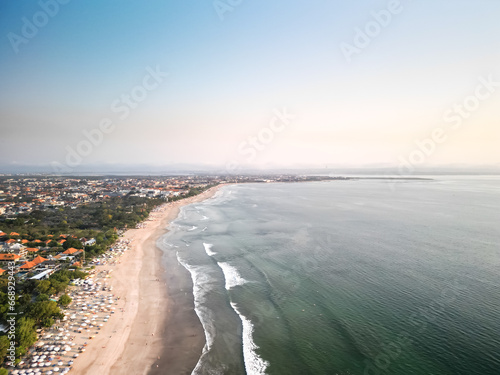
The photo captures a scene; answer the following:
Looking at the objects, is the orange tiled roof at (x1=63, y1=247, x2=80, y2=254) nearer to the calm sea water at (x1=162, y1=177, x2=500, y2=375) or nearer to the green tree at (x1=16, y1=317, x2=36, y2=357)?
the calm sea water at (x1=162, y1=177, x2=500, y2=375)

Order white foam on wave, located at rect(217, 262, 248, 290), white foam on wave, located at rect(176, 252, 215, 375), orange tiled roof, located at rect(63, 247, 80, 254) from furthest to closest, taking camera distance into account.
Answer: orange tiled roof, located at rect(63, 247, 80, 254) < white foam on wave, located at rect(217, 262, 248, 290) < white foam on wave, located at rect(176, 252, 215, 375)

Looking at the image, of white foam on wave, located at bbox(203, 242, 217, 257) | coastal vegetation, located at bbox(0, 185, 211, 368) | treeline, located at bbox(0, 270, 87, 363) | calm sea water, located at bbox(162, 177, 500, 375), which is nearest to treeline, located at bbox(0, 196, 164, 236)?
coastal vegetation, located at bbox(0, 185, 211, 368)

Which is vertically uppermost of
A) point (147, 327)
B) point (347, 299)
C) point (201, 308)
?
point (347, 299)

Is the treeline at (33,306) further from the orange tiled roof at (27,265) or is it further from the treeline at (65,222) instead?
the treeline at (65,222)

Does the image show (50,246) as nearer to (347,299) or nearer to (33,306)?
(33,306)

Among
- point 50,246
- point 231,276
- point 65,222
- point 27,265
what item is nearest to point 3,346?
point 27,265
